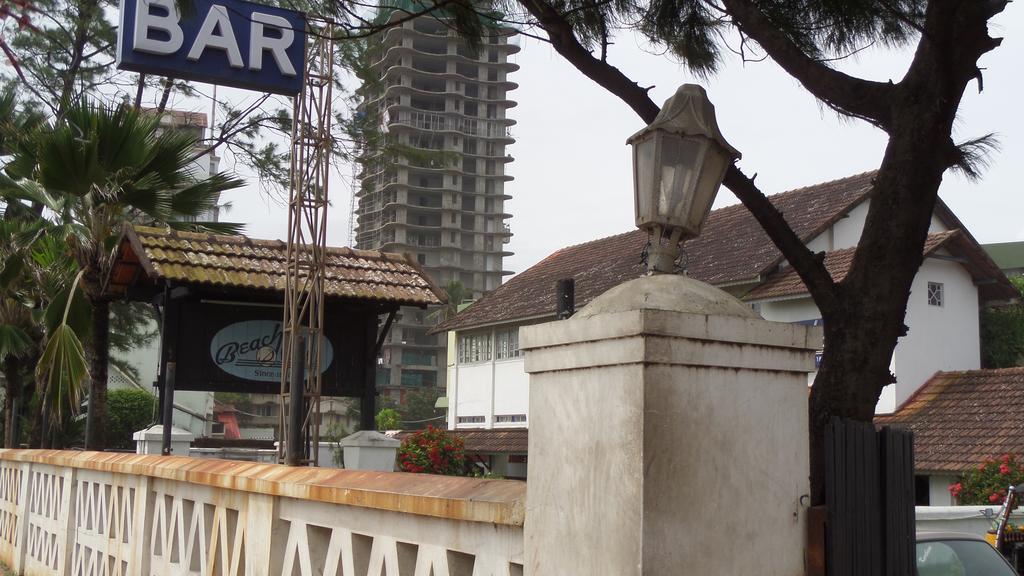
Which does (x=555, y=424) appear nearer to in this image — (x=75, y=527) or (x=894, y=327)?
(x=894, y=327)

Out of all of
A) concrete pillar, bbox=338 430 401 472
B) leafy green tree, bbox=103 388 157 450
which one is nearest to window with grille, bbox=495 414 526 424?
leafy green tree, bbox=103 388 157 450

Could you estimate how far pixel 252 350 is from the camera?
47.8ft

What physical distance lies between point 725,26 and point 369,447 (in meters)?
8.19

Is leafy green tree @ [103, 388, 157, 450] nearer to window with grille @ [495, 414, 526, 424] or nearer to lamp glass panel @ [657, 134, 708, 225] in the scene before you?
window with grille @ [495, 414, 526, 424]

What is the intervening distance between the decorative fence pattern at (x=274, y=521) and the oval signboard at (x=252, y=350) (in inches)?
170

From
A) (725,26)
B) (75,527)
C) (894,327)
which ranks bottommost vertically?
(75,527)

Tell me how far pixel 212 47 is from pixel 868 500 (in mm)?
13797

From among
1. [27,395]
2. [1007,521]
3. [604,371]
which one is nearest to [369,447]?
[1007,521]

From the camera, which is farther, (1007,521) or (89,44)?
(89,44)

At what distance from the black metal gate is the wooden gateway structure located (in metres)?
11.0

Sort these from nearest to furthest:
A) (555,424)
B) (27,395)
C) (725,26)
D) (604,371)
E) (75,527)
Result: (604,371), (555,424), (725,26), (75,527), (27,395)

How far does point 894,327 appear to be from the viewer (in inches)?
207

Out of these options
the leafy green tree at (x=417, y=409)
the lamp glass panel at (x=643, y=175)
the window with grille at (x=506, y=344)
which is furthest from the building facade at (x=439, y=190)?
the lamp glass panel at (x=643, y=175)

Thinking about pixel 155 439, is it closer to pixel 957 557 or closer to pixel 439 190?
pixel 957 557
